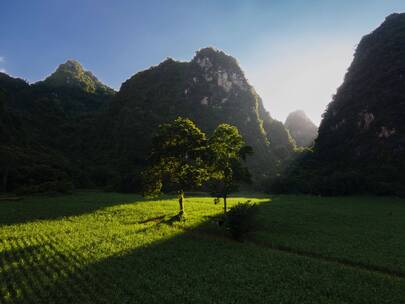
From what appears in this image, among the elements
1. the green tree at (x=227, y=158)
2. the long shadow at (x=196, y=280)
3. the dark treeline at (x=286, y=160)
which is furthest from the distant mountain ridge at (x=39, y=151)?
the long shadow at (x=196, y=280)

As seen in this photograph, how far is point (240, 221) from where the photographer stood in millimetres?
39656

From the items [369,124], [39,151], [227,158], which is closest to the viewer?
[227,158]

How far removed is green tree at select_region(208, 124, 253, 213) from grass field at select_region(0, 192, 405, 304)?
663 centimetres

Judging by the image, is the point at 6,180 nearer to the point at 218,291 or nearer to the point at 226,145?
the point at 226,145

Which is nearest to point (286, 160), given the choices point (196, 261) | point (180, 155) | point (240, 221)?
point (180, 155)

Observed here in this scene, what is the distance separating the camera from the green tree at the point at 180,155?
5372cm

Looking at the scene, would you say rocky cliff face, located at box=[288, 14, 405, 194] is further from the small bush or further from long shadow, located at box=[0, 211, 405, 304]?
long shadow, located at box=[0, 211, 405, 304]

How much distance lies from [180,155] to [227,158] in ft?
27.0

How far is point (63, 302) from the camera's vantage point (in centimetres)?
2059

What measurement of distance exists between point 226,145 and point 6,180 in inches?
3063

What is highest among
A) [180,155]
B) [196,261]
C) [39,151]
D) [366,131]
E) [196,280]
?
[366,131]

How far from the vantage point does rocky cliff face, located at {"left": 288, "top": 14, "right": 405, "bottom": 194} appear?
106m

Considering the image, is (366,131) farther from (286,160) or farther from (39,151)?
(39,151)

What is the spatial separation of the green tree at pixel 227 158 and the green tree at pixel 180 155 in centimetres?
277
